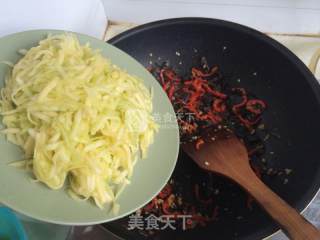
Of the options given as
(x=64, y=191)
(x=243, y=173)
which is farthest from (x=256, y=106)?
(x=64, y=191)

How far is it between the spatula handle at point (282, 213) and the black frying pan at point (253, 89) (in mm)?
49

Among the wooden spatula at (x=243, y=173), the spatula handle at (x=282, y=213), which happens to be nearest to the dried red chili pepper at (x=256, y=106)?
the wooden spatula at (x=243, y=173)

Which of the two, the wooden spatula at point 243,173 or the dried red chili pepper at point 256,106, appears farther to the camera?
the dried red chili pepper at point 256,106

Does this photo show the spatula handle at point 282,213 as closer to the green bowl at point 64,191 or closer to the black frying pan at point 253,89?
the black frying pan at point 253,89

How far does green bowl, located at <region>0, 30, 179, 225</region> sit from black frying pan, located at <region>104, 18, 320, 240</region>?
148 millimetres

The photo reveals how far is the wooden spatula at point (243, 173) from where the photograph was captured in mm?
626

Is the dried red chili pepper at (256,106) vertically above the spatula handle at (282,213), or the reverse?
the dried red chili pepper at (256,106)

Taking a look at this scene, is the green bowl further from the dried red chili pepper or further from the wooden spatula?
the dried red chili pepper

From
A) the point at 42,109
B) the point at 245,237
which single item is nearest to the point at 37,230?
the point at 42,109

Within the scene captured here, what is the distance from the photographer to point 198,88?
3.13 feet

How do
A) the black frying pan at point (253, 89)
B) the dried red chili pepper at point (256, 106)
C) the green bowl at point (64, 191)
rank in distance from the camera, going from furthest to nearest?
1. the dried red chili pepper at point (256, 106)
2. the black frying pan at point (253, 89)
3. the green bowl at point (64, 191)

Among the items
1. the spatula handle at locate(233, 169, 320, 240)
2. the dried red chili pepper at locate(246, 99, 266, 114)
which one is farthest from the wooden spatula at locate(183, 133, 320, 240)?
the dried red chili pepper at locate(246, 99, 266, 114)

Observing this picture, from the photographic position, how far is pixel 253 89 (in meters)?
0.96

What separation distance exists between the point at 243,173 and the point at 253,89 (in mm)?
289
